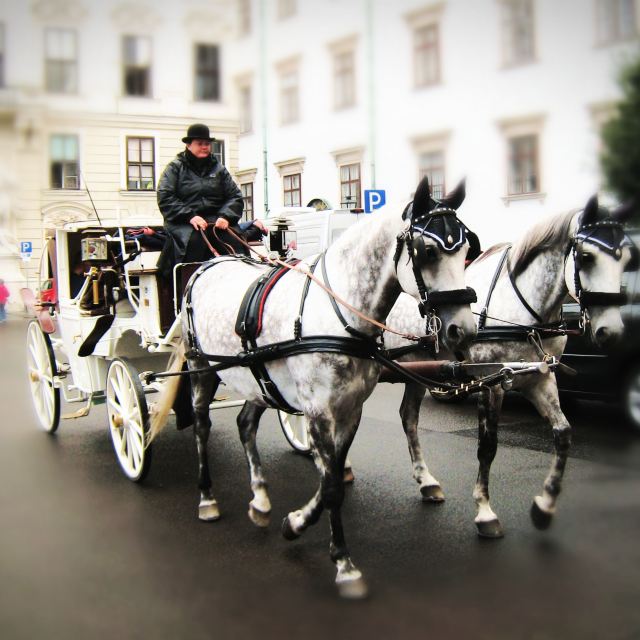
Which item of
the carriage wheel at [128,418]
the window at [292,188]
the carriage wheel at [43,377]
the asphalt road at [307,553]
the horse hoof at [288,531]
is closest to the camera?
the window at [292,188]

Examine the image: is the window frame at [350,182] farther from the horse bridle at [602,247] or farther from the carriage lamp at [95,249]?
the carriage lamp at [95,249]

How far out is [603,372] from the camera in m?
5.99

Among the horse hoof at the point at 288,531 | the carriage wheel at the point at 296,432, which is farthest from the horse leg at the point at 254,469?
the carriage wheel at the point at 296,432

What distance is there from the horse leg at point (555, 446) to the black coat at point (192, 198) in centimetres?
220

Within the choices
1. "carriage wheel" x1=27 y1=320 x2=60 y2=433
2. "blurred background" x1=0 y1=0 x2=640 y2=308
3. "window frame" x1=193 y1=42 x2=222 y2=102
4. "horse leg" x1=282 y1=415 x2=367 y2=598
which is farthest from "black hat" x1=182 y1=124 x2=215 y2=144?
"carriage wheel" x1=27 y1=320 x2=60 y2=433

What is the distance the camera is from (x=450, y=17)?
104cm

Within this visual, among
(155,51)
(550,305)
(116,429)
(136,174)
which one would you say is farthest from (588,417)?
(155,51)

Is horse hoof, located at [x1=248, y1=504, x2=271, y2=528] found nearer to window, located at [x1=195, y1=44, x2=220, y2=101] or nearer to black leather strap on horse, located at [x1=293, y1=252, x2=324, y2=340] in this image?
black leather strap on horse, located at [x1=293, y1=252, x2=324, y2=340]

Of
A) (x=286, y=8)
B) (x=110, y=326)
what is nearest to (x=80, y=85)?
(x=286, y=8)

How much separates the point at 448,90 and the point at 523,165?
0.52 ft

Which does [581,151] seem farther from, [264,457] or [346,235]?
[264,457]

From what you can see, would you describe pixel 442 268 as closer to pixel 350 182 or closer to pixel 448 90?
pixel 350 182

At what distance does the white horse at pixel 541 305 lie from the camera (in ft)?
11.2

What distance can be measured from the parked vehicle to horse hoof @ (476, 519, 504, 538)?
2.39 metres
